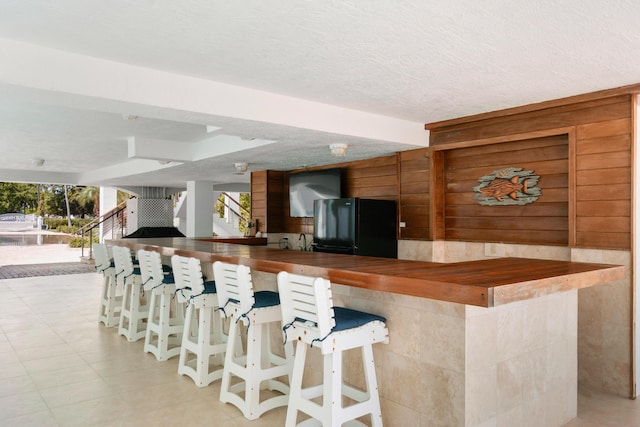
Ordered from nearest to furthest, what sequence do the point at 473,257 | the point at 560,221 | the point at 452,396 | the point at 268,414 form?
the point at 452,396 → the point at 268,414 → the point at 560,221 → the point at 473,257

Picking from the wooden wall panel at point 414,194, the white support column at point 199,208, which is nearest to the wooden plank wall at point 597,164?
the wooden wall panel at point 414,194

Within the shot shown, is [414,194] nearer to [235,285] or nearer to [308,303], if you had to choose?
[235,285]

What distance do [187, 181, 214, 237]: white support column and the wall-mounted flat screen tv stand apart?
2926 millimetres

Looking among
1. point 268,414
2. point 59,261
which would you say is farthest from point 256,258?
point 59,261

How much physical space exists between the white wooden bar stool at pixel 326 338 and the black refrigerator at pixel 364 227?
247 centimetres

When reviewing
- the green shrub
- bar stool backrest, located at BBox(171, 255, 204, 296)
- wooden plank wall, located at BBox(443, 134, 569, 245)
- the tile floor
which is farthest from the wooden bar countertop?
the green shrub

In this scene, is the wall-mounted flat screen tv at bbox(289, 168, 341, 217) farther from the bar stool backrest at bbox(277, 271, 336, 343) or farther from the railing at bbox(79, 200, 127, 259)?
the railing at bbox(79, 200, 127, 259)

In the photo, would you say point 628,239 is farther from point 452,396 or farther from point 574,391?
point 452,396

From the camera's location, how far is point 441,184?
491 cm

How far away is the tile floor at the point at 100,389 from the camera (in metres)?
2.98

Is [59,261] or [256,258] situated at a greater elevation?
[256,258]

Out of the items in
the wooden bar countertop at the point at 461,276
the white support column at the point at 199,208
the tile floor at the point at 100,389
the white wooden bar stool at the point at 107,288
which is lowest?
the tile floor at the point at 100,389

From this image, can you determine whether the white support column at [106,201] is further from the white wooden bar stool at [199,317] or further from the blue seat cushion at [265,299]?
the blue seat cushion at [265,299]

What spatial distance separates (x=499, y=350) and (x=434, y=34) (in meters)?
1.77
